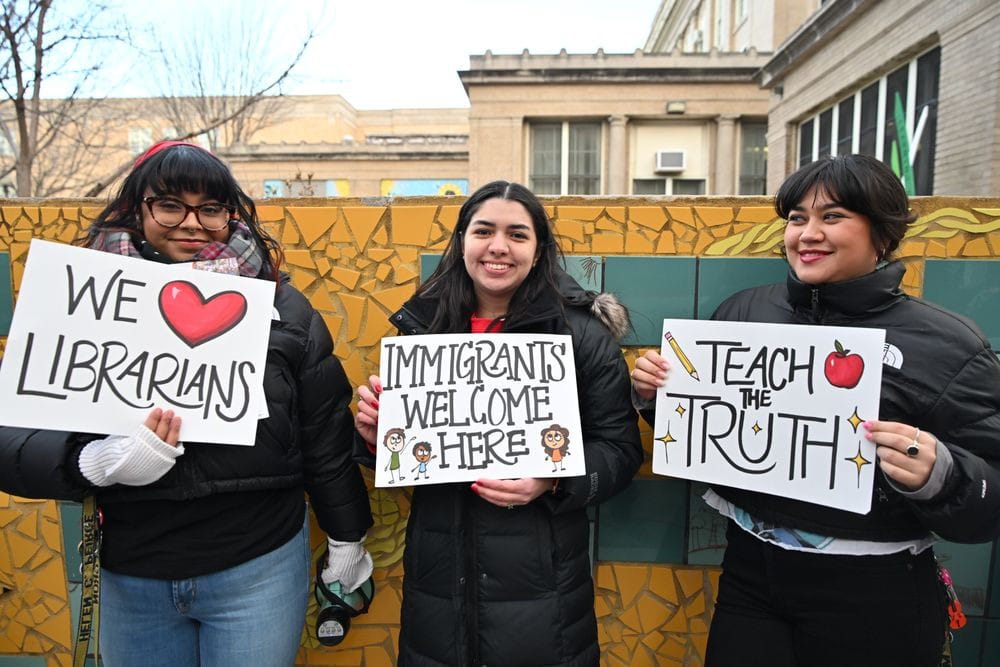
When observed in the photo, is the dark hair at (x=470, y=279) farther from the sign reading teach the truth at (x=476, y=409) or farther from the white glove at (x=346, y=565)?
the white glove at (x=346, y=565)

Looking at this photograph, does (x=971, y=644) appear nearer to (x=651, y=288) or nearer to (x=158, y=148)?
(x=651, y=288)

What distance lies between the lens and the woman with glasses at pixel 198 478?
1.62m

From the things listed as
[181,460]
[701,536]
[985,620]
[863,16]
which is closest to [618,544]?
[701,536]

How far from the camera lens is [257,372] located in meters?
1.69

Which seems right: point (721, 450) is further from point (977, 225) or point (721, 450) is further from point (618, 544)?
point (977, 225)

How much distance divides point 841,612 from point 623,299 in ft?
4.16

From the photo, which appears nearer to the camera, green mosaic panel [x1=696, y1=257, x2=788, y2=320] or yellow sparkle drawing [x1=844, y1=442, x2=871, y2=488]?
yellow sparkle drawing [x1=844, y1=442, x2=871, y2=488]

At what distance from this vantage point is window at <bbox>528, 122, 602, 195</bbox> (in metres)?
21.0

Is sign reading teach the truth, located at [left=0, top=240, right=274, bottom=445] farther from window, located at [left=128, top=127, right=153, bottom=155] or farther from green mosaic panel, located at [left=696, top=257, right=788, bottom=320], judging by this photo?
window, located at [left=128, top=127, right=153, bottom=155]

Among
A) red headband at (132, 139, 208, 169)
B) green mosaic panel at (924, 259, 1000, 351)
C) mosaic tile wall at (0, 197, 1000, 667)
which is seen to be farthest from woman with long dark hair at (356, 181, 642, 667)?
green mosaic panel at (924, 259, 1000, 351)

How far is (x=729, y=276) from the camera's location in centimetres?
230

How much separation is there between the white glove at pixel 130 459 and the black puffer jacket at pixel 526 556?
0.75 m

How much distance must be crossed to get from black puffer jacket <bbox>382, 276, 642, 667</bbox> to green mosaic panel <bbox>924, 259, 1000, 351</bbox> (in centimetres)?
140

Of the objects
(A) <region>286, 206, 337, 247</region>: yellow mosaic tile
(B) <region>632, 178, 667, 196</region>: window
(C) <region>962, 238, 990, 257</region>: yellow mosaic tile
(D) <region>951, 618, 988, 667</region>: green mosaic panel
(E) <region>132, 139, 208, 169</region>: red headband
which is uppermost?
(B) <region>632, 178, 667, 196</region>: window
